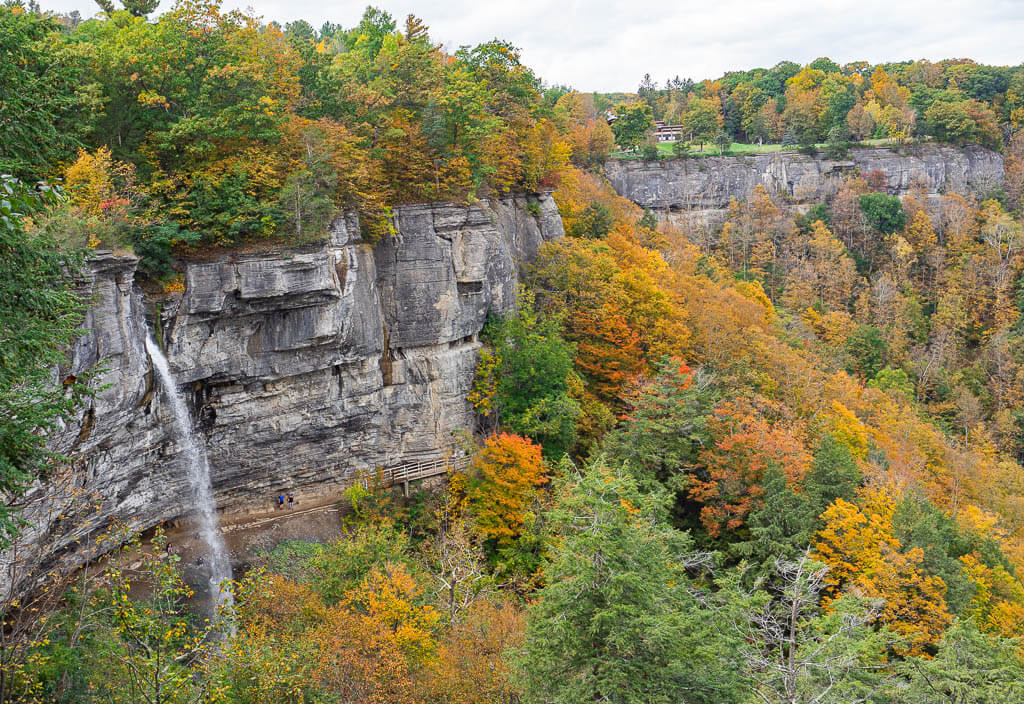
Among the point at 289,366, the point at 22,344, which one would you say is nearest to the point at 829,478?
the point at 289,366

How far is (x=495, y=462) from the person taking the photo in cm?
2352

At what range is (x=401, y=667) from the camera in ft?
45.5

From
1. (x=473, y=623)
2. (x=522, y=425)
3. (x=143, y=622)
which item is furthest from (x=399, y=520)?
(x=143, y=622)

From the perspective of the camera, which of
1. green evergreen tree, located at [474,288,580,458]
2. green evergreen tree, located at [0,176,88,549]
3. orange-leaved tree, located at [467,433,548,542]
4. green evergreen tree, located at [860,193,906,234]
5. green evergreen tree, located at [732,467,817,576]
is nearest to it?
green evergreen tree, located at [0,176,88,549]

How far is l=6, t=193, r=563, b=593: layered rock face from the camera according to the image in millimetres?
16469

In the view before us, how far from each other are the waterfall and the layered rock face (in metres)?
0.30

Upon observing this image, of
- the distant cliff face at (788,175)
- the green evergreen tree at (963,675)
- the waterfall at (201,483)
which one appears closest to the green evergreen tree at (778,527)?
the green evergreen tree at (963,675)

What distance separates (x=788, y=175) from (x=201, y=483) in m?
69.1

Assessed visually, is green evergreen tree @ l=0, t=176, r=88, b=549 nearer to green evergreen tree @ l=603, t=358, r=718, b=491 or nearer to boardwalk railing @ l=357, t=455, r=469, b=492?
boardwalk railing @ l=357, t=455, r=469, b=492

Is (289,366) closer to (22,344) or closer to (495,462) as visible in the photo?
(495,462)

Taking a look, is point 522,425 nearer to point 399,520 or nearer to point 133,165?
point 399,520

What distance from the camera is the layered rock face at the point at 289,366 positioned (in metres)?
16.5

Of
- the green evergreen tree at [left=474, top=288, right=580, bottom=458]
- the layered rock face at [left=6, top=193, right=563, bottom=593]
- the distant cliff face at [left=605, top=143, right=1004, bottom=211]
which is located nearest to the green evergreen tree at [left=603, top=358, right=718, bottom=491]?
the green evergreen tree at [left=474, top=288, right=580, bottom=458]

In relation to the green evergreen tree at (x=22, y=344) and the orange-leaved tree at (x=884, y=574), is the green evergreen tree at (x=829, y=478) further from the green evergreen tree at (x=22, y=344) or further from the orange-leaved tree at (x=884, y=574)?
the green evergreen tree at (x=22, y=344)
